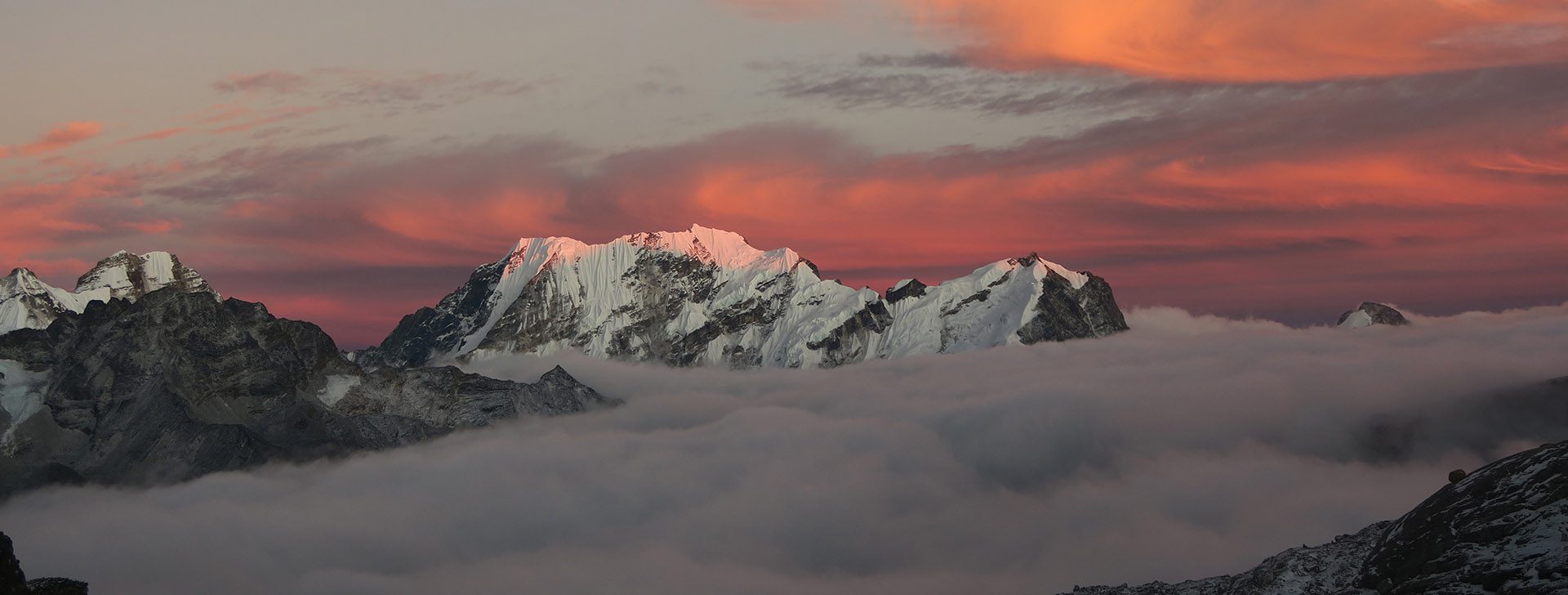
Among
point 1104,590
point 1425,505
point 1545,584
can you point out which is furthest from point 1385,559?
point 1104,590

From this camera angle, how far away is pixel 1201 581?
95875mm

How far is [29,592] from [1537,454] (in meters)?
104

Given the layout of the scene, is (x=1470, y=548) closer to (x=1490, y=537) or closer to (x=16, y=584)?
(x=1490, y=537)

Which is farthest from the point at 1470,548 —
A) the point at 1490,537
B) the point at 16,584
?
the point at 16,584

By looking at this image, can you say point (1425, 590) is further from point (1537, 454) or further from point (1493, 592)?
point (1537, 454)

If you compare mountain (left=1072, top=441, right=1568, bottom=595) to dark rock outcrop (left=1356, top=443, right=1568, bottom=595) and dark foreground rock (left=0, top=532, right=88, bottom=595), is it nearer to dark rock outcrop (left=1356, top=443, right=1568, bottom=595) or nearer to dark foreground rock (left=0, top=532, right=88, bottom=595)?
dark rock outcrop (left=1356, top=443, right=1568, bottom=595)

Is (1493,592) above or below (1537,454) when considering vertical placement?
below

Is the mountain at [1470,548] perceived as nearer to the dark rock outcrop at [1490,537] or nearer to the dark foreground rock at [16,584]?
the dark rock outcrop at [1490,537]

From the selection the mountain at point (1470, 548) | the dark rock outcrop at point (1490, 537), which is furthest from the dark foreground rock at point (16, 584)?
the dark rock outcrop at point (1490, 537)

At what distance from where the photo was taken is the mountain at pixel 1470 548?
66188mm

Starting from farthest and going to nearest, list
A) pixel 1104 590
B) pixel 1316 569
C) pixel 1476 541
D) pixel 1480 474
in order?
pixel 1104 590
pixel 1316 569
pixel 1480 474
pixel 1476 541

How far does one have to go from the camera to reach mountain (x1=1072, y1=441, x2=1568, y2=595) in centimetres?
6619

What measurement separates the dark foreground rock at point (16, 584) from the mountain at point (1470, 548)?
8903 cm

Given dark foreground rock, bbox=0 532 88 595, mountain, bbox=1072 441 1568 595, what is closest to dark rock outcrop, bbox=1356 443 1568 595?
mountain, bbox=1072 441 1568 595
